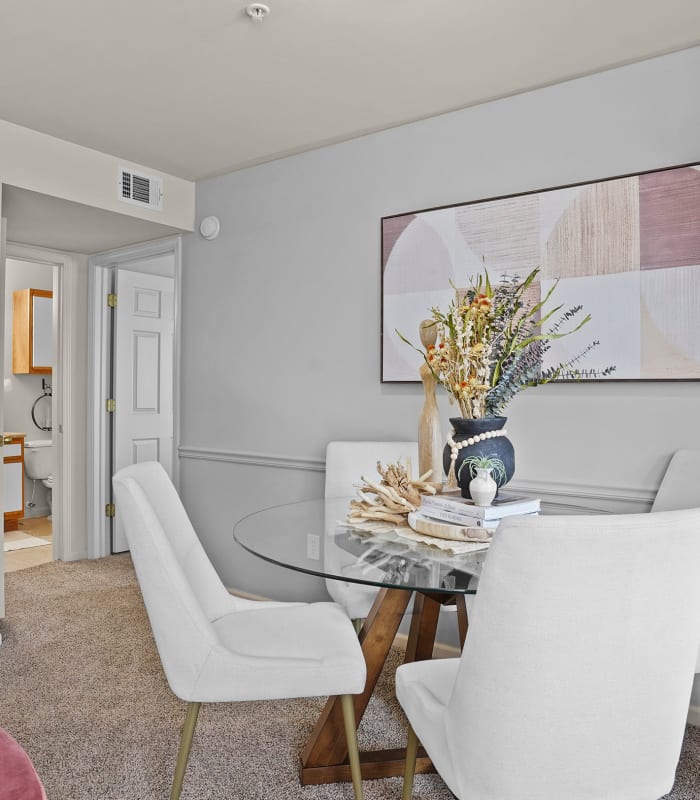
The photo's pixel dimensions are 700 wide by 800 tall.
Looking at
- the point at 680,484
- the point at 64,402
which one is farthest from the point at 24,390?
the point at 680,484

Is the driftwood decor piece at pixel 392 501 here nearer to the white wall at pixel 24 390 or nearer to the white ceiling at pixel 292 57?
the white ceiling at pixel 292 57

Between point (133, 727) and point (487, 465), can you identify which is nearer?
point (487, 465)

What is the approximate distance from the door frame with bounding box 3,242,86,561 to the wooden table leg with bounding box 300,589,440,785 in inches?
122

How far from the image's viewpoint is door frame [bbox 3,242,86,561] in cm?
450

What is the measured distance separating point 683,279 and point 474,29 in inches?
45.2

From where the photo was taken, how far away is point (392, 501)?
1.97 m

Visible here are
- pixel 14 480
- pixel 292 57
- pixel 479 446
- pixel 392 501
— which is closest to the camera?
pixel 479 446

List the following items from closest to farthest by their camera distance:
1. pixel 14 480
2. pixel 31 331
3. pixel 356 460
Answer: pixel 356 460, pixel 14 480, pixel 31 331

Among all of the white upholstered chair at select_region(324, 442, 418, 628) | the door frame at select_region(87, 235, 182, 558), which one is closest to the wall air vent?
the door frame at select_region(87, 235, 182, 558)

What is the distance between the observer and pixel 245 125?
310 centimetres

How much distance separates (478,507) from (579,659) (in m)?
0.67

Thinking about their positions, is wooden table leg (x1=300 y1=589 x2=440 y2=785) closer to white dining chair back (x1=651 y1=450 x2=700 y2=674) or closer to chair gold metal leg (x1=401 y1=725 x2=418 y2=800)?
chair gold metal leg (x1=401 y1=725 x2=418 y2=800)

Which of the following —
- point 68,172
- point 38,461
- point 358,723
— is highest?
point 68,172

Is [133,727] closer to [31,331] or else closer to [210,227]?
[210,227]
